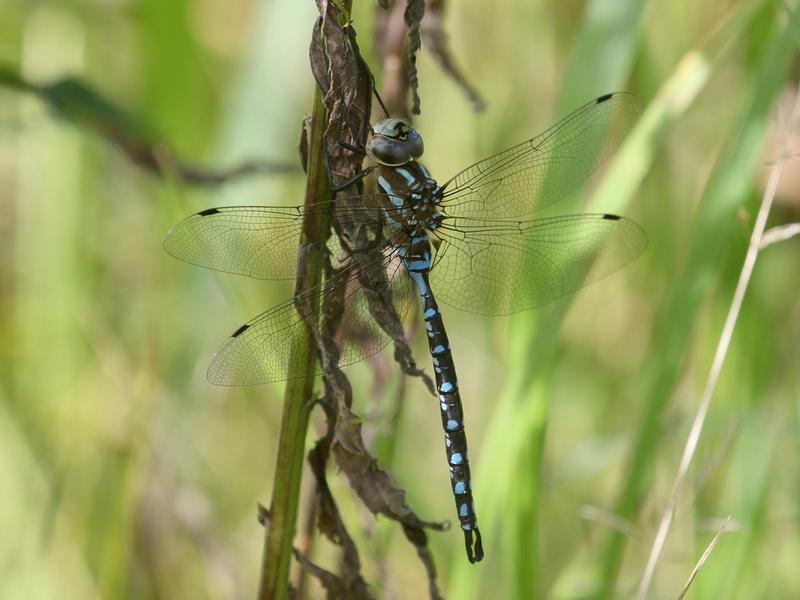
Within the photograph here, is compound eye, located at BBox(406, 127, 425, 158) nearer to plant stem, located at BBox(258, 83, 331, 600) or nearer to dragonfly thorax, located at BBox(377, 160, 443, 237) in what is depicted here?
dragonfly thorax, located at BBox(377, 160, 443, 237)

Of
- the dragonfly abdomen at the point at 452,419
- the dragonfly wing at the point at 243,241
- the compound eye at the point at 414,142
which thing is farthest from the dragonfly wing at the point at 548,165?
the dragonfly wing at the point at 243,241

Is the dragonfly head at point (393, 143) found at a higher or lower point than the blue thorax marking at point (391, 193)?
higher

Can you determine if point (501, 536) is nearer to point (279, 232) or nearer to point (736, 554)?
point (736, 554)

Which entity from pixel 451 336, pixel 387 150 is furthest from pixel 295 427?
pixel 451 336

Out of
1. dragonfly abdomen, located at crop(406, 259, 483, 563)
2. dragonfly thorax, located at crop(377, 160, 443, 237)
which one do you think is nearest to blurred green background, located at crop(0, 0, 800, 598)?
dragonfly abdomen, located at crop(406, 259, 483, 563)

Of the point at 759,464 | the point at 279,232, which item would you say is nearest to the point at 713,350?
the point at 759,464

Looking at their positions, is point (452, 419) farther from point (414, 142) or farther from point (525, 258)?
point (414, 142)

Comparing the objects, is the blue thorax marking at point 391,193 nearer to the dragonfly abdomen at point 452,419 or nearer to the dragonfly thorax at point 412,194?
the dragonfly thorax at point 412,194
